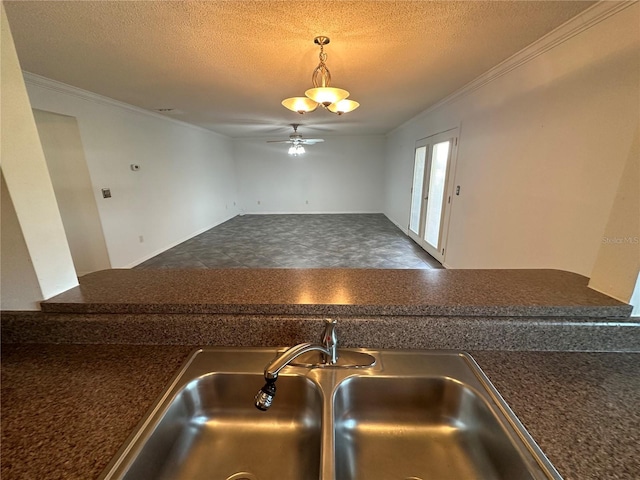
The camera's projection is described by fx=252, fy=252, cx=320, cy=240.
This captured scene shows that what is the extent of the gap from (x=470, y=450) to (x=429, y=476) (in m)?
0.14

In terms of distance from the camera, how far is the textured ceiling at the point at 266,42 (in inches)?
61.4

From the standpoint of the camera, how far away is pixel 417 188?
5156 mm

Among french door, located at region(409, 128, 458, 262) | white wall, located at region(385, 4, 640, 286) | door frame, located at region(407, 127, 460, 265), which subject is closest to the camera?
white wall, located at region(385, 4, 640, 286)

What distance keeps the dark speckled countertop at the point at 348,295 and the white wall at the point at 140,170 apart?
131 inches

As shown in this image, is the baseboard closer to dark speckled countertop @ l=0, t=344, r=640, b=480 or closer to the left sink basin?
dark speckled countertop @ l=0, t=344, r=640, b=480

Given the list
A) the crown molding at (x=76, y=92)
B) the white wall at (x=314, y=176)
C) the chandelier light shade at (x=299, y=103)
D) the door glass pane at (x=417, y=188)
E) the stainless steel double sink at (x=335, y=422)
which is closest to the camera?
the stainless steel double sink at (x=335, y=422)

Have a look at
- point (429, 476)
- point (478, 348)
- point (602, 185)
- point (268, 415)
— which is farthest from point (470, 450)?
point (602, 185)

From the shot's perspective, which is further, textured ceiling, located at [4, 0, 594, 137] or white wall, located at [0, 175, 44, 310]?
textured ceiling, located at [4, 0, 594, 137]

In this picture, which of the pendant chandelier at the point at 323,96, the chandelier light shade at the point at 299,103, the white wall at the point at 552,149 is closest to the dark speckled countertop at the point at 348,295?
the white wall at the point at 552,149

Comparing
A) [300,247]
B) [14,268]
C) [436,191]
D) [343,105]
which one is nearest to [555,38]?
[343,105]

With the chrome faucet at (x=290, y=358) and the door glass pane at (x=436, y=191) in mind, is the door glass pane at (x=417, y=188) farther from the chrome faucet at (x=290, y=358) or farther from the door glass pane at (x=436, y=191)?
the chrome faucet at (x=290, y=358)

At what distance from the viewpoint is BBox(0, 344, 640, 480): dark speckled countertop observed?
1.69 ft

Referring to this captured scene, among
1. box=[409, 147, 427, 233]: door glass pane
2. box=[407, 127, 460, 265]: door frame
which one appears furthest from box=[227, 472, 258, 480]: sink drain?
box=[409, 147, 427, 233]: door glass pane

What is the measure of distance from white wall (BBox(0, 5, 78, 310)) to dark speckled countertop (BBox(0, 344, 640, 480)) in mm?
209
